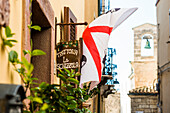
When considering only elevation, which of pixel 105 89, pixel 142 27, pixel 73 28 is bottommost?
pixel 105 89

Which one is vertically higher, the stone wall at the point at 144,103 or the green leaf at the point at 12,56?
the green leaf at the point at 12,56

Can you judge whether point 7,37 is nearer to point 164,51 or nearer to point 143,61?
point 164,51

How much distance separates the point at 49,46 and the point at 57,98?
181 centimetres

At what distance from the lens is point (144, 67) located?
99.9 feet

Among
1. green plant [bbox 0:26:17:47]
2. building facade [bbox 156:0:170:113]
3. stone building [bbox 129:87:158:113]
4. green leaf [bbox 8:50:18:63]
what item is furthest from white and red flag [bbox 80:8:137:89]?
stone building [bbox 129:87:158:113]

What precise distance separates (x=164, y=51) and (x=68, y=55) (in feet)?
43.4

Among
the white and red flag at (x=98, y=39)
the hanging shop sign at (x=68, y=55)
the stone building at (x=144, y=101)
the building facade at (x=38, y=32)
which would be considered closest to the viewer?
the building facade at (x=38, y=32)

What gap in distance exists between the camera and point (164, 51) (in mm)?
17875

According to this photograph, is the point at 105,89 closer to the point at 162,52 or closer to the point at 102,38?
the point at 162,52

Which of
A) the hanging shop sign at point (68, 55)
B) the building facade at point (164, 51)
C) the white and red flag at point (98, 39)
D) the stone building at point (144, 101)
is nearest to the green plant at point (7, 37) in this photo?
the hanging shop sign at point (68, 55)

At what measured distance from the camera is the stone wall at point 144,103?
24516 mm

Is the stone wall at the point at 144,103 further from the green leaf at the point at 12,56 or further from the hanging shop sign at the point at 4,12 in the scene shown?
the hanging shop sign at the point at 4,12

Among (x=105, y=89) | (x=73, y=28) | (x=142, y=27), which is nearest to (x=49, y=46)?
(x=73, y=28)

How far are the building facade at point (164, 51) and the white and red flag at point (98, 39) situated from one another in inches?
415
